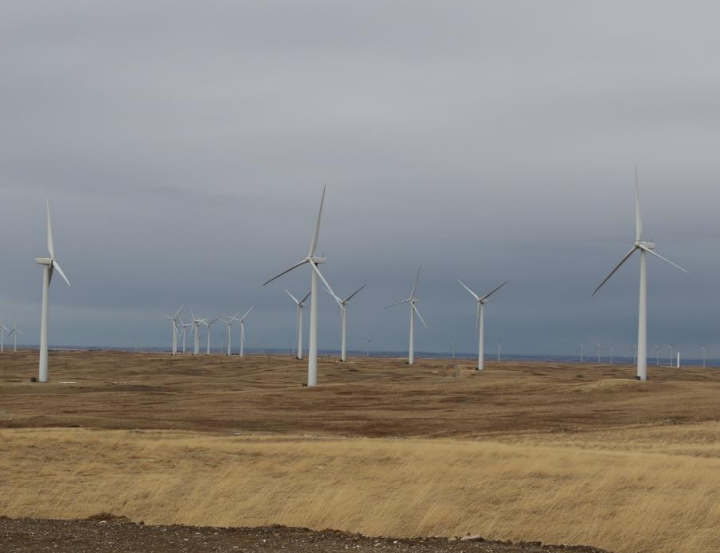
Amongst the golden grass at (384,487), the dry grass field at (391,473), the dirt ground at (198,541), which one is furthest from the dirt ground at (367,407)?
the dirt ground at (198,541)

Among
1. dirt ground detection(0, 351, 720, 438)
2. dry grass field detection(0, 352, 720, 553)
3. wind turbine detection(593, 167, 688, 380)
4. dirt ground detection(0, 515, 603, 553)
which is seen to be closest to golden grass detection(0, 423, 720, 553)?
dry grass field detection(0, 352, 720, 553)

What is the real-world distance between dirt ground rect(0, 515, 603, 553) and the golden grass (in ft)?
12.2

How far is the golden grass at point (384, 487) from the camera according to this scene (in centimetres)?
2727

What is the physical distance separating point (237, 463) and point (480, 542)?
15955mm

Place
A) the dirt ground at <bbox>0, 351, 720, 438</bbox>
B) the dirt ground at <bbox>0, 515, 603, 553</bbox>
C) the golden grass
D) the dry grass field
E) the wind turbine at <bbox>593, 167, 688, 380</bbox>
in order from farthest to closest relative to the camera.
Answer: the wind turbine at <bbox>593, 167, 688, 380</bbox> < the dirt ground at <bbox>0, 351, 720, 438</bbox> < the dry grass field < the golden grass < the dirt ground at <bbox>0, 515, 603, 553</bbox>

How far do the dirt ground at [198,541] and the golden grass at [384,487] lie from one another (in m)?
3.71

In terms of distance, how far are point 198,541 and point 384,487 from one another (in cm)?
1106

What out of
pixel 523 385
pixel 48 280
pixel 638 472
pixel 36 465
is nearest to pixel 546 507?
pixel 638 472

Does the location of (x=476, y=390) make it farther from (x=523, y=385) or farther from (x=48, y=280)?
(x=48, y=280)

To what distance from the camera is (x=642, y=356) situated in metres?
93.9

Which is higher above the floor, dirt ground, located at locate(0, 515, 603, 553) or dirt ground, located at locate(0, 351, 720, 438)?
dirt ground, located at locate(0, 515, 603, 553)

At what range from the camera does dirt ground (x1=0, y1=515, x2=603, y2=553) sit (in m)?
20.8

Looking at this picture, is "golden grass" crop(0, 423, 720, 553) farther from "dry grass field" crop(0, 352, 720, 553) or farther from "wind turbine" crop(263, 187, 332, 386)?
"wind turbine" crop(263, 187, 332, 386)

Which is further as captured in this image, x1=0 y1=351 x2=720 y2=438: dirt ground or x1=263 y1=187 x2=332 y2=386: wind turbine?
x1=263 y1=187 x2=332 y2=386: wind turbine
